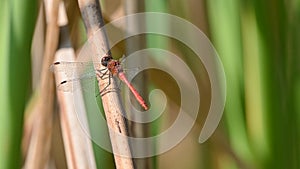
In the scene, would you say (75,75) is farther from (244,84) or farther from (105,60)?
(244,84)

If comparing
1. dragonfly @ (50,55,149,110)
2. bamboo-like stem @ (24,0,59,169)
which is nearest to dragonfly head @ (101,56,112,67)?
dragonfly @ (50,55,149,110)

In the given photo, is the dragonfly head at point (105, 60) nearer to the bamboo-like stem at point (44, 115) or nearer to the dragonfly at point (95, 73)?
the dragonfly at point (95, 73)

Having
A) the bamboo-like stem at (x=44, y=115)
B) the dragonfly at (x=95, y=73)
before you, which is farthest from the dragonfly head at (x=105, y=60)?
the bamboo-like stem at (x=44, y=115)

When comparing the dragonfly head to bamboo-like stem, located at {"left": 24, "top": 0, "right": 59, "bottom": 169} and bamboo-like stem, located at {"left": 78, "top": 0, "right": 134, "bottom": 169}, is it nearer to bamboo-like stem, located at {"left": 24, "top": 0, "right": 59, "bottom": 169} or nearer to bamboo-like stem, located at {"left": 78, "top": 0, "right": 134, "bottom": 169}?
bamboo-like stem, located at {"left": 78, "top": 0, "right": 134, "bottom": 169}

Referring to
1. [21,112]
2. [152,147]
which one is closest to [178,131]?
[152,147]

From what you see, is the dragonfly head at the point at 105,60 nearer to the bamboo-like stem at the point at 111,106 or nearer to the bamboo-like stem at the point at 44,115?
the bamboo-like stem at the point at 111,106
